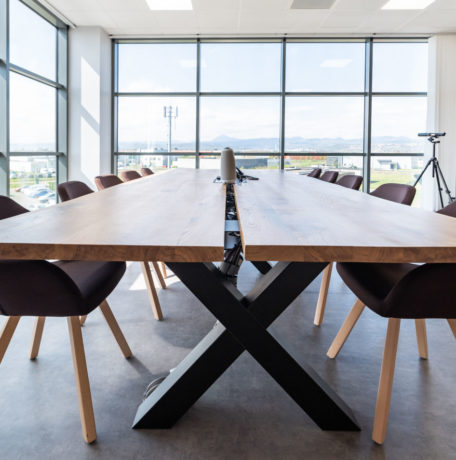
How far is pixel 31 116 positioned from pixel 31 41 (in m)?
1.09

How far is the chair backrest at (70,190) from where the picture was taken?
7.40ft

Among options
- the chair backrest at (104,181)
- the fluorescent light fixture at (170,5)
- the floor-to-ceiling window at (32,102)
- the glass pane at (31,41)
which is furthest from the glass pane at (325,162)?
the chair backrest at (104,181)

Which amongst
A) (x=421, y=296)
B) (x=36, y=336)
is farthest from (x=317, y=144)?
(x=421, y=296)

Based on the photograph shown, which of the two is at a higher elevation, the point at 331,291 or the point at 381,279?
the point at 381,279

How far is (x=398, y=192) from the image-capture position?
2482mm

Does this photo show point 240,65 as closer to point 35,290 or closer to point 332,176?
point 332,176

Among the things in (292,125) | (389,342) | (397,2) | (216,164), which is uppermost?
(397,2)

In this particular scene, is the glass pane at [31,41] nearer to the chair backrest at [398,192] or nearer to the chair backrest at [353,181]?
the chair backrest at [353,181]

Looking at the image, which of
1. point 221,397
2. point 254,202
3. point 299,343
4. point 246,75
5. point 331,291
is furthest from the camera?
point 246,75

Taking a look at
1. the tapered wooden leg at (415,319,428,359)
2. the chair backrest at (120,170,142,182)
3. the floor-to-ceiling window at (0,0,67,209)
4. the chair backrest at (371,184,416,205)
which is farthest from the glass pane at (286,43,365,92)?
the tapered wooden leg at (415,319,428,359)

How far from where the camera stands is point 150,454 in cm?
134

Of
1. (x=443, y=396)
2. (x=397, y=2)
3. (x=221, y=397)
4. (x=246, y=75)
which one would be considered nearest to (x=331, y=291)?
(x=443, y=396)

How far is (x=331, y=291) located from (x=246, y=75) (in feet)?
18.2

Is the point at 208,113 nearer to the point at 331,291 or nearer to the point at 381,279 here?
the point at 331,291
